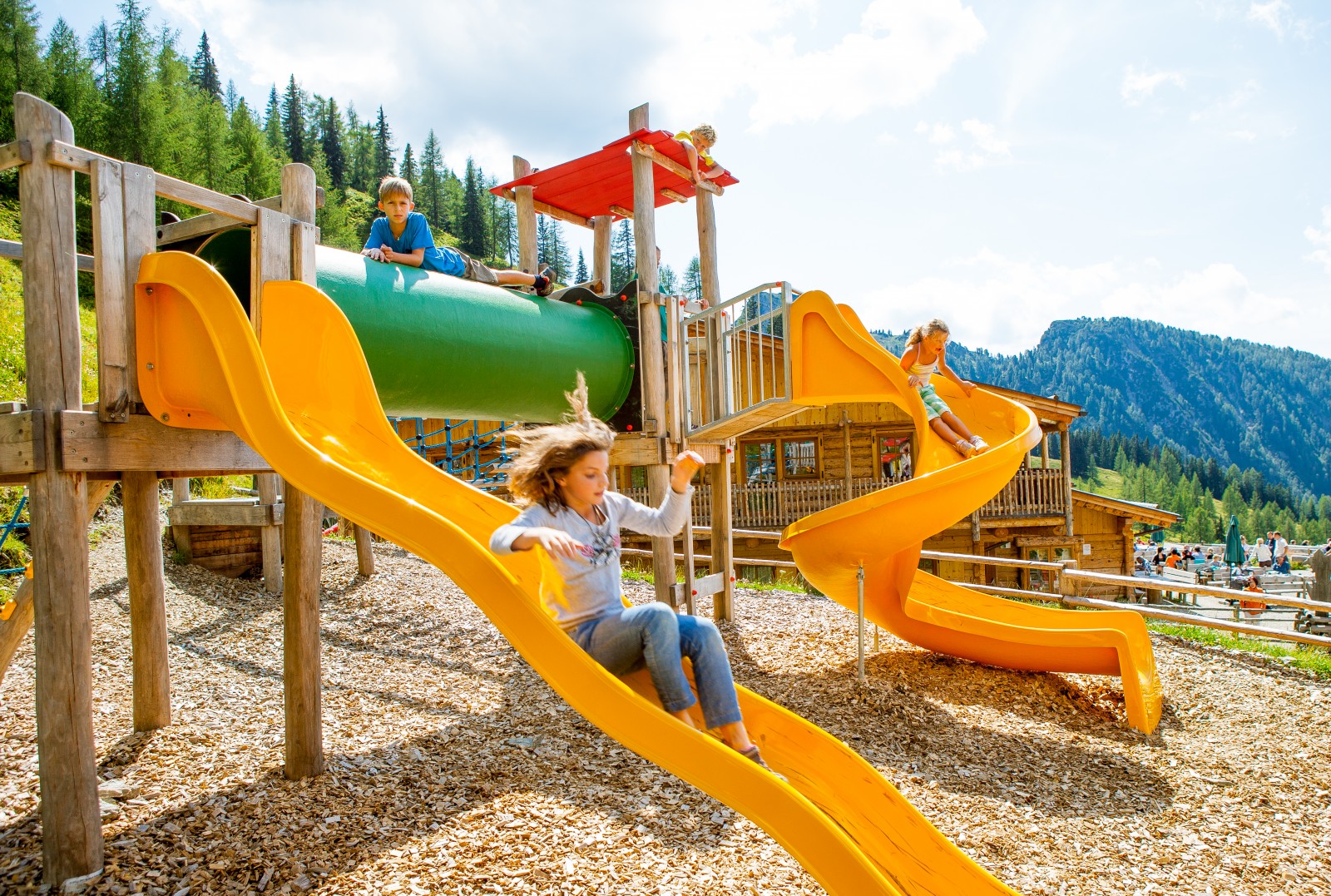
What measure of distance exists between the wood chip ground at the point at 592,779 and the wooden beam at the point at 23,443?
1.61 metres

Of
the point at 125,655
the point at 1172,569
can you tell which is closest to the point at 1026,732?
the point at 125,655

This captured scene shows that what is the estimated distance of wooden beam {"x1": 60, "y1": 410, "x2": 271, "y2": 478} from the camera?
10.7 feet

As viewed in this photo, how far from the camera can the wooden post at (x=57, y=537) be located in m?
3.12

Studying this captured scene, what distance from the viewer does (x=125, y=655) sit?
601 cm

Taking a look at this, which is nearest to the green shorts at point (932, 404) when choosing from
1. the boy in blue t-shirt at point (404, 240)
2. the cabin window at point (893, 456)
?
the boy in blue t-shirt at point (404, 240)

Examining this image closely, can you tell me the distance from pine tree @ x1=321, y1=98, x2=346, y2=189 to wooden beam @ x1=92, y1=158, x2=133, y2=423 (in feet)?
242

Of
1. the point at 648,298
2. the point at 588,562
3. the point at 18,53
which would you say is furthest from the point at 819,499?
the point at 18,53

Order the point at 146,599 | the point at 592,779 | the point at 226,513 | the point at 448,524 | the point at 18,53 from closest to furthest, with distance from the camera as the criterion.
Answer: the point at 448,524, the point at 592,779, the point at 146,599, the point at 226,513, the point at 18,53

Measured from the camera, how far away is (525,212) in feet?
26.3

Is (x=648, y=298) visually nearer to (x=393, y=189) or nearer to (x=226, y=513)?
(x=393, y=189)

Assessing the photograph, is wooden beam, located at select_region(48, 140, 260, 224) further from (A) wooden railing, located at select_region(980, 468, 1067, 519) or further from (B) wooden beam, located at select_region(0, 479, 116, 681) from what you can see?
(A) wooden railing, located at select_region(980, 468, 1067, 519)

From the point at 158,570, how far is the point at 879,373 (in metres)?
5.28

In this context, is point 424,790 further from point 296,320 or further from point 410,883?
point 296,320

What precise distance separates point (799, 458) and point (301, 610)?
17.9 m
